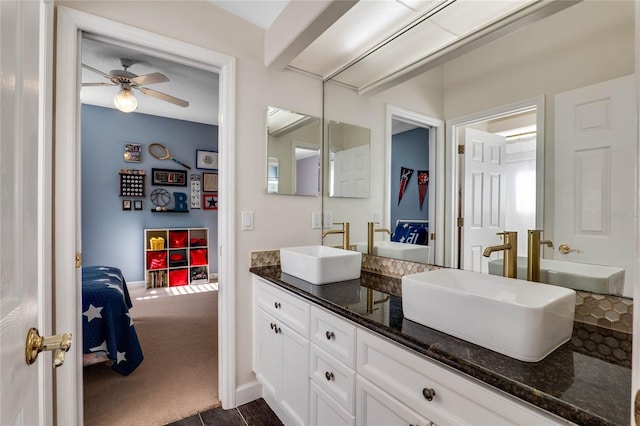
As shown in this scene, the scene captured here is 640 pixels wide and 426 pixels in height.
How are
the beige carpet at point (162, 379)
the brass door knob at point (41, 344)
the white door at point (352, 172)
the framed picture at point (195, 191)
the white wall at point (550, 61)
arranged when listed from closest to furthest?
the brass door knob at point (41, 344) → the white wall at point (550, 61) → the beige carpet at point (162, 379) → the white door at point (352, 172) → the framed picture at point (195, 191)

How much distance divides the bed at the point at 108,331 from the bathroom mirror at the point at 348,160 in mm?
1834

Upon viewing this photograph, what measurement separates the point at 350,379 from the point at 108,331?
1993 mm

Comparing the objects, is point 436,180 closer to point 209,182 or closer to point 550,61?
point 550,61

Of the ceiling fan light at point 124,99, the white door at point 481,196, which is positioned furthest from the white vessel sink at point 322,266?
the ceiling fan light at point 124,99

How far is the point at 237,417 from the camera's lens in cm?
179

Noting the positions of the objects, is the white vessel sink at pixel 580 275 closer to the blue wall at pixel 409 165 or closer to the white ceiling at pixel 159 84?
the blue wall at pixel 409 165

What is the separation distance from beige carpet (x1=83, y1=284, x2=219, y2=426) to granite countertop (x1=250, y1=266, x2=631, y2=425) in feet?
4.70

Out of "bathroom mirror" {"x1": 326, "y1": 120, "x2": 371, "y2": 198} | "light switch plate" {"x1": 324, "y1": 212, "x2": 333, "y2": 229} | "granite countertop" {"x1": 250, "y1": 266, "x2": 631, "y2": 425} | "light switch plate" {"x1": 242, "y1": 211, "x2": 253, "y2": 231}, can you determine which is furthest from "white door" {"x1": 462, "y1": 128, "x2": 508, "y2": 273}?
"light switch plate" {"x1": 242, "y1": 211, "x2": 253, "y2": 231}

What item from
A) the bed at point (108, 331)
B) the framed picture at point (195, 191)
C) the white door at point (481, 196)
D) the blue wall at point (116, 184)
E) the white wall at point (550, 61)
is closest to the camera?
the white wall at point (550, 61)

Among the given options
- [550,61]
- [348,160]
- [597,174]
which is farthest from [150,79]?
[597,174]

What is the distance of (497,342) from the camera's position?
2.72 feet

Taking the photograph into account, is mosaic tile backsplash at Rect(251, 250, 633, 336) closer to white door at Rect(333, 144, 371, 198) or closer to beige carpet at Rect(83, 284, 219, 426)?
white door at Rect(333, 144, 371, 198)

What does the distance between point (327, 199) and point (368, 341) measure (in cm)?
130

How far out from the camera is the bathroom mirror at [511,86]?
100 cm
